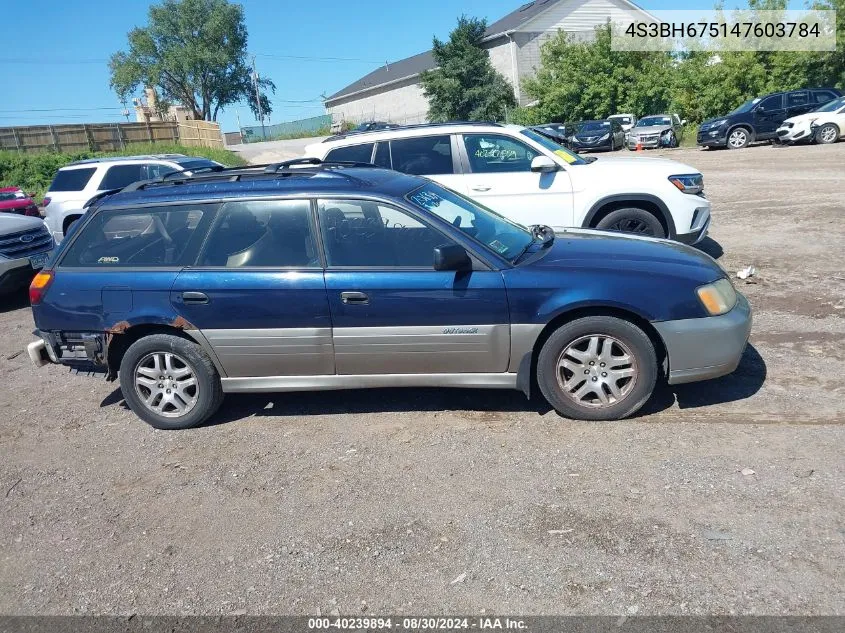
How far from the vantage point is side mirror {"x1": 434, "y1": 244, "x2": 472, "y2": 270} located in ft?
14.7

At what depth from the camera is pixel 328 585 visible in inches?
131

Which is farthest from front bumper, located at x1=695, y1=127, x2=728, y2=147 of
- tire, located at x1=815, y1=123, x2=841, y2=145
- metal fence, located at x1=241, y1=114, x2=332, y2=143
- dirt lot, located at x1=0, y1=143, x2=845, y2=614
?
metal fence, located at x1=241, y1=114, x2=332, y2=143

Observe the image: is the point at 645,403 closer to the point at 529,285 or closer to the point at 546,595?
the point at 529,285

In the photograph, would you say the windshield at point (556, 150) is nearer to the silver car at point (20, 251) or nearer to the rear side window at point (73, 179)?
the silver car at point (20, 251)

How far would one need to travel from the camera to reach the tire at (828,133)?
910 inches

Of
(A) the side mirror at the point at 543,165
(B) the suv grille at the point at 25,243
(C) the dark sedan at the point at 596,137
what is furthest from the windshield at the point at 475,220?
(C) the dark sedan at the point at 596,137

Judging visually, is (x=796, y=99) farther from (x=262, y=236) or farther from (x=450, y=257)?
(x=262, y=236)

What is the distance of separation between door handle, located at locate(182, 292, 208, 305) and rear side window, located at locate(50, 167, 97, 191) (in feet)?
27.6

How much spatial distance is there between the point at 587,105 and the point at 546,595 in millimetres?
38983

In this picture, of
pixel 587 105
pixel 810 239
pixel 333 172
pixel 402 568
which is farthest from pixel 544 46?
pixel 402 568

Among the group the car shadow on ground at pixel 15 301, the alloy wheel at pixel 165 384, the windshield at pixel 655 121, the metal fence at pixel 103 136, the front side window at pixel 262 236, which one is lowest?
the car shadow on ground at pixel 15 301

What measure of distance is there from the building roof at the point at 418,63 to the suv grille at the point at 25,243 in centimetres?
3984

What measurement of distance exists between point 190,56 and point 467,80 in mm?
40595

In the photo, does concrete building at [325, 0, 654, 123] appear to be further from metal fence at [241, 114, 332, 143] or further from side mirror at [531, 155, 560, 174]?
side mirror at [531, 155, 560, 174]
